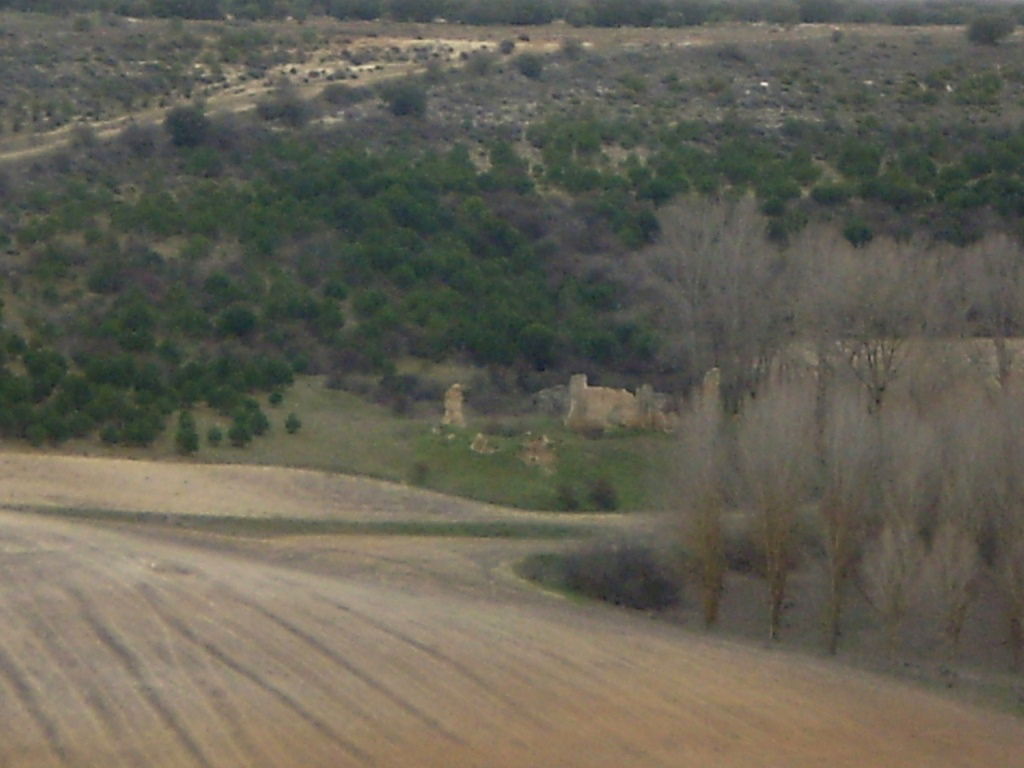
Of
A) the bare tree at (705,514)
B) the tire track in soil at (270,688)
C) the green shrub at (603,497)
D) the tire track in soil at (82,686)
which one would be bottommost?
the green shrub at (603,497)

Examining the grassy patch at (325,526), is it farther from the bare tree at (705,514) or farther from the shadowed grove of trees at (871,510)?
the shadowed grove of trees at (871,510)

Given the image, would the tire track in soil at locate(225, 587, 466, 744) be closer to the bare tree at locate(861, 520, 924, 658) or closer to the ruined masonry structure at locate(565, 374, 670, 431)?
the bare tree at locate(861, 520, 924, 658)

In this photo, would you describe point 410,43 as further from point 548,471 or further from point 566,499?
point 566,499

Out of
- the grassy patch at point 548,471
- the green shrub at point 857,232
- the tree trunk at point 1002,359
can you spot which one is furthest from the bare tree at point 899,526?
the green shrub at point 857,232

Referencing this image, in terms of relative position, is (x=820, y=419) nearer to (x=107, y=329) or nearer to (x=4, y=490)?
(x=4, y=490)

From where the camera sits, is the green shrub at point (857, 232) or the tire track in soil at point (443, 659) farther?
the green shrub at point (857, 232)

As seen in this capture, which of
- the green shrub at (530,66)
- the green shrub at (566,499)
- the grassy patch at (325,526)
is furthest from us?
the green shrub at (530,66)

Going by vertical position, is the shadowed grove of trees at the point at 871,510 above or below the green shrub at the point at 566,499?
above

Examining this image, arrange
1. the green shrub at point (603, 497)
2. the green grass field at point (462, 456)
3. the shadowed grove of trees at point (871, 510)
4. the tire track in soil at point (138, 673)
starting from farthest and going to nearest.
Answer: the green grass field at point (462, 456) < the green shrub at point (603, 497) < the shadowed grove of trees at point (871, 510) < the tire track in soil at point (138, 673)
